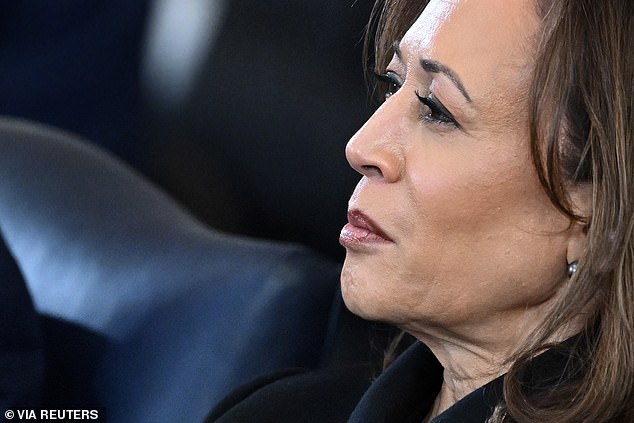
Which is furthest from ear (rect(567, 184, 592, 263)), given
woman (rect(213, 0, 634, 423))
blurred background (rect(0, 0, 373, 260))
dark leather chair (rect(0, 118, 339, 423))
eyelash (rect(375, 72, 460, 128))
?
blurred background (rect(0, 0, 373, 260))

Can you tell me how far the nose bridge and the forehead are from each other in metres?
0.07

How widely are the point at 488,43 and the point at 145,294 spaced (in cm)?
63

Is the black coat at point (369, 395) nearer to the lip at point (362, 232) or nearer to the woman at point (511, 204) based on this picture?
the woman at point (511, 204)

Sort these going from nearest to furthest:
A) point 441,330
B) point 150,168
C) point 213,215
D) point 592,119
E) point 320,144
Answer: point 592,119 → point 441,330 → point 320,144 → point 213,215 → point 150,168

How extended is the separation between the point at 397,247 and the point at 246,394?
0.38 metres

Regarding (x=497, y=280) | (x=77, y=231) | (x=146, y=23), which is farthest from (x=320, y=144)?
(x=497, y=280)

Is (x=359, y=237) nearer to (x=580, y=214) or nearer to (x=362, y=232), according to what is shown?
(x=362, y=232)

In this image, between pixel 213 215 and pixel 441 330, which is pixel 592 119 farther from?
pixel 213 215

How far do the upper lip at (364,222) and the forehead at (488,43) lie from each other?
141mm

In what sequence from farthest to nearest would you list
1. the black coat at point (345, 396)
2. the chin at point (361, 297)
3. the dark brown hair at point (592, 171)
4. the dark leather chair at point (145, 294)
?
the dark leather chair at point (145, 294), the black coat at point (345, 396), the chin at point (361, 297), the dark brown hair at point (592, 171)

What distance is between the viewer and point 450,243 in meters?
1.09

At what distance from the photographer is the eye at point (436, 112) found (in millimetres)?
1086

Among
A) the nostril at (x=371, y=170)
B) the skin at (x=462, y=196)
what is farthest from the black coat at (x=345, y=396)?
the nostril at (x=371, y=170)

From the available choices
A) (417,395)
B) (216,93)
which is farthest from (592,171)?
(216,93)
